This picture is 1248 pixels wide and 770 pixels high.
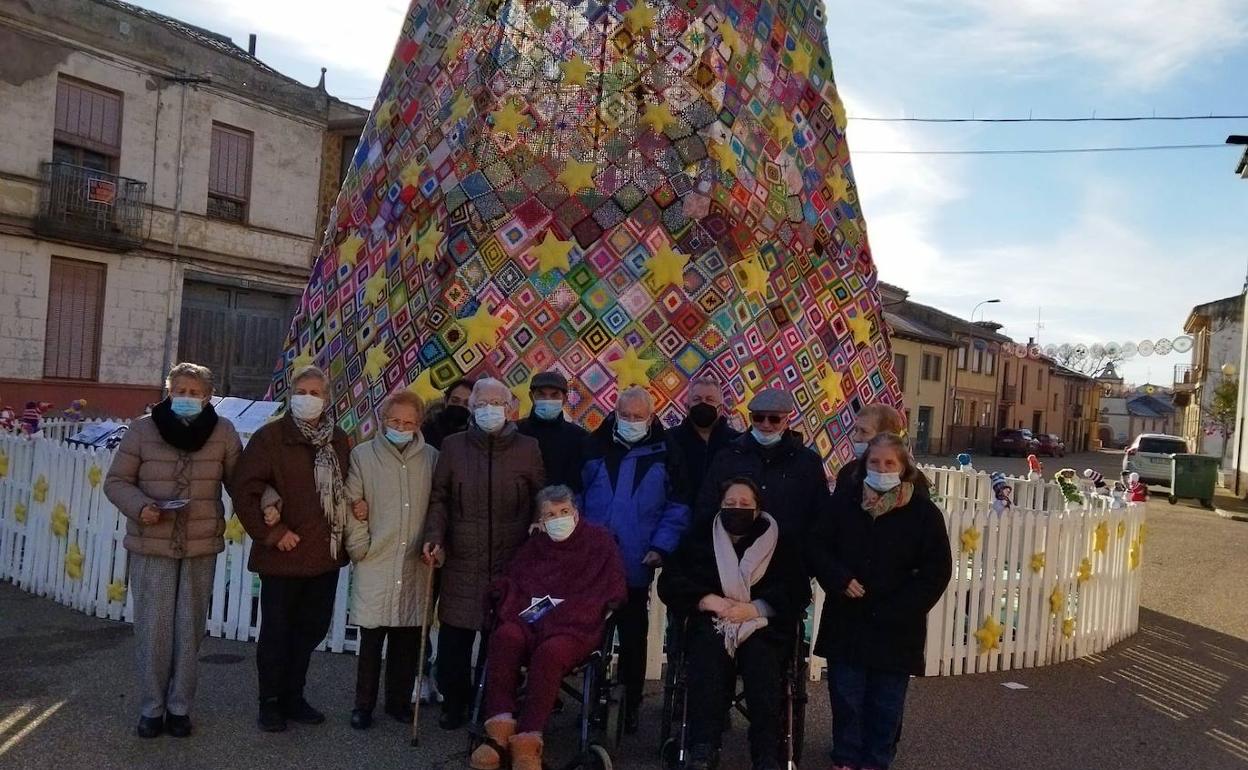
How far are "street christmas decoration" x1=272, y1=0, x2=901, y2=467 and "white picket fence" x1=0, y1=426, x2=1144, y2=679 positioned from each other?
136 cm

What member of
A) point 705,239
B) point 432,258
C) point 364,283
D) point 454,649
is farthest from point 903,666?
point 364,283

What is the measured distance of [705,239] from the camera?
7090mm

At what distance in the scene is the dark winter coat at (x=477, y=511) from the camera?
470cm

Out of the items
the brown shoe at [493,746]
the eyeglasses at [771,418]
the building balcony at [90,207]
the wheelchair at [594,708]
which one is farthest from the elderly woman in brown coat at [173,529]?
the building balcony at [90,207]

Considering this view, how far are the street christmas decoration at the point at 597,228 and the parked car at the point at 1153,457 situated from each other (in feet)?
67.2

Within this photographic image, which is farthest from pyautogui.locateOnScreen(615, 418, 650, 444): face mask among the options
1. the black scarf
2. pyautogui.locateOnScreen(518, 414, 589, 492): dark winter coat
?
the black scarf

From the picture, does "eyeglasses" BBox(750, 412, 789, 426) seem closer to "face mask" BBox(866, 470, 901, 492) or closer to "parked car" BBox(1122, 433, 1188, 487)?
"face mask" BBox(866, 470, 901, 492)

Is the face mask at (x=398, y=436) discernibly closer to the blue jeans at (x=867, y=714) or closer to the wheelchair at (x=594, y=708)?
the wheelchair at (x=594, y=708)

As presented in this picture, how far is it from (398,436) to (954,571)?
3.63m

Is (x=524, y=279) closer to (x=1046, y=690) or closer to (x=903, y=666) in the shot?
(x=903, y=666)

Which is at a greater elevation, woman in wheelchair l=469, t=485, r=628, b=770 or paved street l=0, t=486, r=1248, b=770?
woman in wheelchair l=469, t=485, r=628, b=770

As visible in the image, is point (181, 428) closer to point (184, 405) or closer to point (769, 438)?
point (184, 405)

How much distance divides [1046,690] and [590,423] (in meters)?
3.21

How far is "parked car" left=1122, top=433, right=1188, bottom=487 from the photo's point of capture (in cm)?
2522
